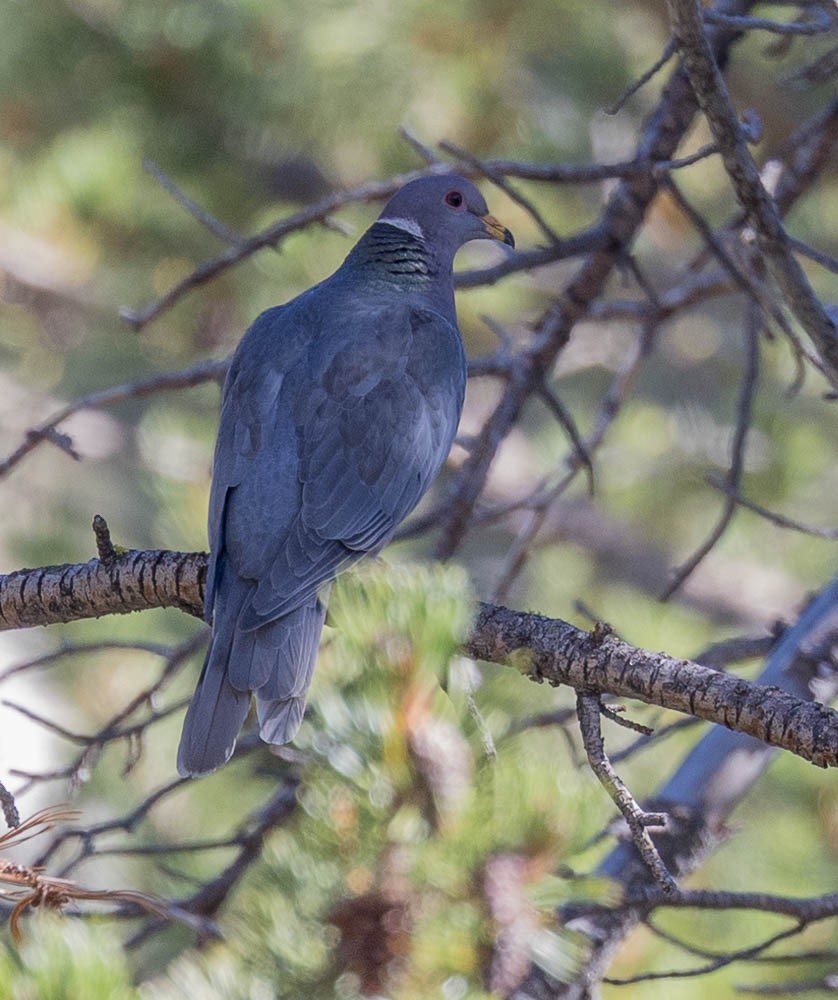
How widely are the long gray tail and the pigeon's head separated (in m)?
1.55

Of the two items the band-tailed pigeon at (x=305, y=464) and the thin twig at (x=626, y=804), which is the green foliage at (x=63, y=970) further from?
the band-tailed pigeon at (x=305, y=464)

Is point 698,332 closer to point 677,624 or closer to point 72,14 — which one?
point 677,624

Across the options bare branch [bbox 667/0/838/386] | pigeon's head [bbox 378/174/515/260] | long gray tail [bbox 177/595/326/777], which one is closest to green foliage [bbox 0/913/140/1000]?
long gray tail [bbox 177/595/326/777]

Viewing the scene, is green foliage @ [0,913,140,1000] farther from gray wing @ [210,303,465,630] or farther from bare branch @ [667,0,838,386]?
bare branch @ [667,0,838,386]

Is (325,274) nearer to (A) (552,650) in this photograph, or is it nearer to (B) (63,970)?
(A) (552,650)

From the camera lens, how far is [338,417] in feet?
10.0

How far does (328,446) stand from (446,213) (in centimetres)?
120

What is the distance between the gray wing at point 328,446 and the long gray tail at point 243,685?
0.16ft

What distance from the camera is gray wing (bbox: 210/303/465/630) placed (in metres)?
2.82

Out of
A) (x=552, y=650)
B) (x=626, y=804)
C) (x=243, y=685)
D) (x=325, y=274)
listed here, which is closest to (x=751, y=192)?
(x=552, y=650)

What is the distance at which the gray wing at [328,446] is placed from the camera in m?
2.82

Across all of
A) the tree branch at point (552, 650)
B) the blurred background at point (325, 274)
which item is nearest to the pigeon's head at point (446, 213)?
the blurred background at point (325, 274)

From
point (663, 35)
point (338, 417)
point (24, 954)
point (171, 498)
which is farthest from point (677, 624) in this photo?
point (24, 954)

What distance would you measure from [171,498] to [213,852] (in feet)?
5.35
